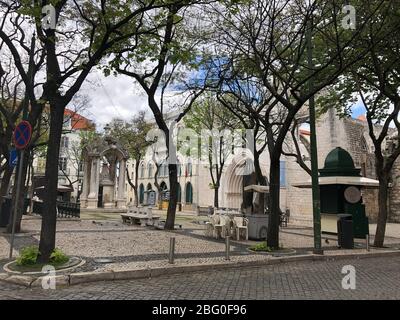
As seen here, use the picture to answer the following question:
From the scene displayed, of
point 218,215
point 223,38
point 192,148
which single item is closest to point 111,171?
point 192,148

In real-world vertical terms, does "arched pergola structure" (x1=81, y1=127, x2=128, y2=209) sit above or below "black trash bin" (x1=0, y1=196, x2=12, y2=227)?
above

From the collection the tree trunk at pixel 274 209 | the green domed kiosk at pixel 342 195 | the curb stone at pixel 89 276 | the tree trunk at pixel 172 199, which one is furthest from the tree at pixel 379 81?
the curb stone at pixel 89 276

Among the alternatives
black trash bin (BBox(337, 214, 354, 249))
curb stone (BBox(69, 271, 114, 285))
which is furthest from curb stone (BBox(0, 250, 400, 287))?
black trash bin (BBox(337, 214, 354, 249))

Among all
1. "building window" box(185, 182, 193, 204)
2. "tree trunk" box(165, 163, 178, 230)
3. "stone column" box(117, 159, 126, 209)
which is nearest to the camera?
"tree trunk" box(165, 163, 178, 230)

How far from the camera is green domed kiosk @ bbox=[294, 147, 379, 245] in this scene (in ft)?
55.2

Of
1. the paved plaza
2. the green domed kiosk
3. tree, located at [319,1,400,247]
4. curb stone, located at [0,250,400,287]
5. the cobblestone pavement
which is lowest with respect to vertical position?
the cobblestone pavement

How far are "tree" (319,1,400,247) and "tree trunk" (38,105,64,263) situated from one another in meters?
8.77

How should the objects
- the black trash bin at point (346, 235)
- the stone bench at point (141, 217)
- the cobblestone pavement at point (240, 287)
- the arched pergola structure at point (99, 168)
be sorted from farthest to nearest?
1. the arched pergola structure at point (99, 168)
2. the stone bench at point (141, 217)
3. the black trash bin at point (346, 235)
4. the cobblestone pavement at point (240, 287)

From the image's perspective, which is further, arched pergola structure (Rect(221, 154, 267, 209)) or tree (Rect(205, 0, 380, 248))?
arched pergola structure (Rect(221, 154, 267, 209))

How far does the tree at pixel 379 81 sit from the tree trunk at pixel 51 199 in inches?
345

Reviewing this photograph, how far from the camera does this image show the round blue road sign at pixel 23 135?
8430mm

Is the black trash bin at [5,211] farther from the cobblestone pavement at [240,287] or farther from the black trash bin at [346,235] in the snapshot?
the black trash bin at [346,235]

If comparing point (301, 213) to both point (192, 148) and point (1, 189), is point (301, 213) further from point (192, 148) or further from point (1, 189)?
point (1, 189)

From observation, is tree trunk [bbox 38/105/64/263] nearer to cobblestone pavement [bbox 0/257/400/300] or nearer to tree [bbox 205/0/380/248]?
cobblestone pavement [bbox 0/257/400/300]
